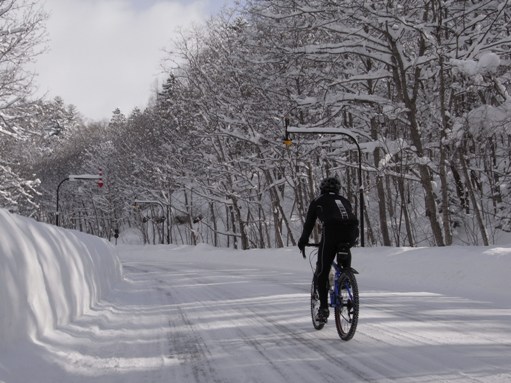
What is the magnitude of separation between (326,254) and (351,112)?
1688cm

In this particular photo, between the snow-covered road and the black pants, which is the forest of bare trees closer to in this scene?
the snow-covered road

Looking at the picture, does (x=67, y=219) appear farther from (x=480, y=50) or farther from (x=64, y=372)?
(x=64, y=372)

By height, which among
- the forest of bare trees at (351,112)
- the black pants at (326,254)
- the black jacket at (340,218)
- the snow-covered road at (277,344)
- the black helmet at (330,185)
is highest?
the forest of bare trees at (351,112)

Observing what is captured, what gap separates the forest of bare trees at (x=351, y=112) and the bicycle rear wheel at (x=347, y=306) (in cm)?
824

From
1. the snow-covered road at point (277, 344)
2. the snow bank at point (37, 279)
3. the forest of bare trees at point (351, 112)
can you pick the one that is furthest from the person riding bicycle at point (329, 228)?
the forest of bare trees at point (351, 112)

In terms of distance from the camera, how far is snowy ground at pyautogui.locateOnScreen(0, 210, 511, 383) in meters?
4.35

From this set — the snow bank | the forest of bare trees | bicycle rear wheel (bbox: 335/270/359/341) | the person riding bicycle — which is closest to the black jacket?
the person riding bicycle

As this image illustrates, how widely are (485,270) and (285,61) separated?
1148cm

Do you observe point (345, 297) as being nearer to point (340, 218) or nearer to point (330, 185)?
point (340, 218)

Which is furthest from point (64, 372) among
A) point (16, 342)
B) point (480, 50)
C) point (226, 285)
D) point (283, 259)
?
point (283, 259)

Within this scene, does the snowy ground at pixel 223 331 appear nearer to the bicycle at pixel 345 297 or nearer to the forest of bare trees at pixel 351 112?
the bicycle at pixel 345 297

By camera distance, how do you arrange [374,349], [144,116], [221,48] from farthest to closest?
[144,116] → [221,48] → [374,349]

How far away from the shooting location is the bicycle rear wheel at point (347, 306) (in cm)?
538

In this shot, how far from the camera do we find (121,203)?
67.0m
